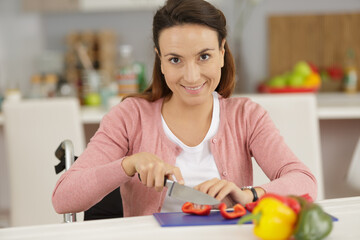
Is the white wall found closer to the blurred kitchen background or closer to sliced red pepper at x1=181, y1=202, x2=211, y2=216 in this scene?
the blurred kitchen background

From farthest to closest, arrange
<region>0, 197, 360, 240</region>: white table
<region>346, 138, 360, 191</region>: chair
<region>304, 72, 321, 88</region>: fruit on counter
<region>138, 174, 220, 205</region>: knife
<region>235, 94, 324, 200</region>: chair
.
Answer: <region>304, 72, 321, 88</region>: fruit on counter
<region>346, 138, 360, 191</region>: chair
<region>235, 94, 324, 200</region>: chair
<region>138, 174, 220, 205</region>: knife
<region>0, 197, 360, 240</region>: white table

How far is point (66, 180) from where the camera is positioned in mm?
1223

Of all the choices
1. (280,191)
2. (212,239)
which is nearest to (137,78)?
(280,191)

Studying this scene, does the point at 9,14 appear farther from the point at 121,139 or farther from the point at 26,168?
the point at 121,139

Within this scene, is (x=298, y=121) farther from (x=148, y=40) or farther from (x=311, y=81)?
(x=148, y=40)

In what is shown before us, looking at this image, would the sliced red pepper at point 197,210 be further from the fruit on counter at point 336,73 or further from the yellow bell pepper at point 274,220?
the fruit on counter at point 336,73

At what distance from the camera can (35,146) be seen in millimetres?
2049

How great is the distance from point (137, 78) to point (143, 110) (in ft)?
4.44

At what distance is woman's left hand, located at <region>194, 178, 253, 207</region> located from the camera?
1.07 metres

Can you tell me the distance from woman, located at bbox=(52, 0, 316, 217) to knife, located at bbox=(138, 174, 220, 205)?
90 millimetres

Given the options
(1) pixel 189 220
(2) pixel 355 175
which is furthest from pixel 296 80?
(1) pixel 189 220

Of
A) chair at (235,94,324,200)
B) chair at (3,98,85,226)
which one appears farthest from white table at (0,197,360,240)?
chair at (3,98,85,226)

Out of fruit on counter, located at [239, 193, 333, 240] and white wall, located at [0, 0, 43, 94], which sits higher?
white wall, located at [0, 0, 43, 94]

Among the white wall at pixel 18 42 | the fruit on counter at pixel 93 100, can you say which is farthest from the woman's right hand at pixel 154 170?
the white wall at pixel 18 42
